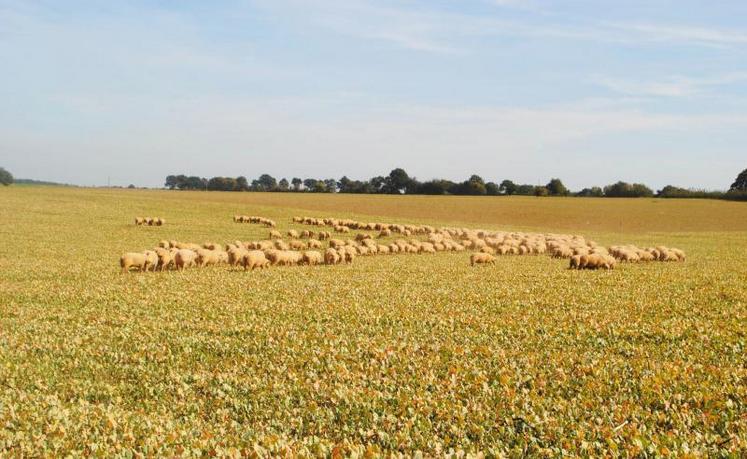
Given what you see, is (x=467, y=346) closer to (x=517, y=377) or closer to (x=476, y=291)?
(x=517, y=377)

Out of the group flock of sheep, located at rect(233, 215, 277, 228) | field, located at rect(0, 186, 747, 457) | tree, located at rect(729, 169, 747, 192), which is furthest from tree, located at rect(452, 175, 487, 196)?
field, located at rect(0, 186, 747, 457)

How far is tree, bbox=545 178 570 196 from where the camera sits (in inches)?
5610

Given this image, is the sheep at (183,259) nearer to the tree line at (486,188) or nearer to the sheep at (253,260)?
the sheep at (253,260)

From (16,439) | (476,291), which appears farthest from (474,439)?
(476,291)

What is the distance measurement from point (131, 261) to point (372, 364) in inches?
799

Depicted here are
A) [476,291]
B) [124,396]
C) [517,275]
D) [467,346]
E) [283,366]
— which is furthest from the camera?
[517,275]

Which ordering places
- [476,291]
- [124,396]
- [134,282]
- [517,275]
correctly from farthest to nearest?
[517,275]
[134,282]
[476,291]
[124,396]

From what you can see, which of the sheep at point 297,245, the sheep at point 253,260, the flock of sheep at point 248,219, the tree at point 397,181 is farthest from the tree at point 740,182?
the sheep at point 253,260

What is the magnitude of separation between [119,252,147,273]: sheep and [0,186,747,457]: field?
262 cm

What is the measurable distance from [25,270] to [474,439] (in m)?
26.3

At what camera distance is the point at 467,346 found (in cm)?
1304

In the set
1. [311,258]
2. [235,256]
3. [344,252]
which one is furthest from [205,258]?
[344,252]

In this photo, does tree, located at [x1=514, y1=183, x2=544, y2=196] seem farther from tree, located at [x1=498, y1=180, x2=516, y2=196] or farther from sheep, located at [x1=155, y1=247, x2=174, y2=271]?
sheep, located at [x1=155, y1=247, x2=174, y2=271]

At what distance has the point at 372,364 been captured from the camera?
1183cm
